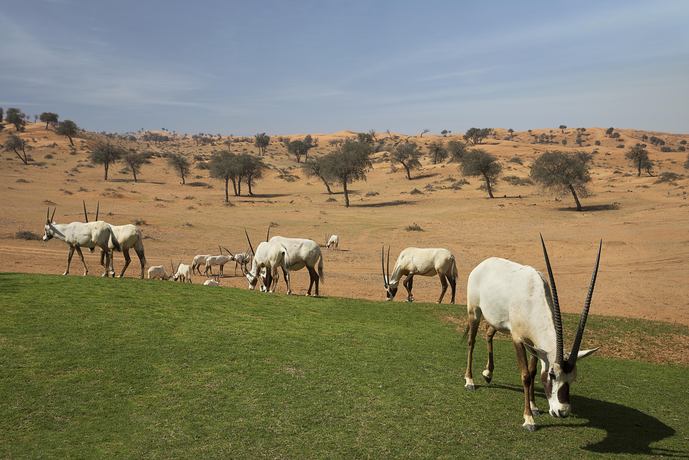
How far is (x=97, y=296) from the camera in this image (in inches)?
479

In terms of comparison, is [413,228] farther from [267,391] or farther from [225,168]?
[225,168]

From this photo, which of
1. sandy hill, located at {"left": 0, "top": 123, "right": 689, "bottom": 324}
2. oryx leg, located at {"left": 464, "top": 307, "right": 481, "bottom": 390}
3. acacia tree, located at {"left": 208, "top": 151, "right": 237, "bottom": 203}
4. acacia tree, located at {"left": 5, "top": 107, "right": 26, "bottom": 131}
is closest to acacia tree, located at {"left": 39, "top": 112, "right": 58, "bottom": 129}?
acacia tree, located at {"left": 5, "top": 107, "right": 26, "bottom": 131}

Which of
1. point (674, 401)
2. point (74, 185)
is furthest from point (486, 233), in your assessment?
point (74, 185)

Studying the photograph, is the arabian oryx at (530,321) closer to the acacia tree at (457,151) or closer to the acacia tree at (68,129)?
the acacia tree at (457,151)

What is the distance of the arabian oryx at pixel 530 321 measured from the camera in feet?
21.4

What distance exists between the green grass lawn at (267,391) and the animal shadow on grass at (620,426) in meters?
0.03

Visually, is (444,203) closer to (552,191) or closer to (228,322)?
(552,191)

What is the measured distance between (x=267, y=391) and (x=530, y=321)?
4217mm

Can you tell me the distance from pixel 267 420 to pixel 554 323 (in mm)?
4300

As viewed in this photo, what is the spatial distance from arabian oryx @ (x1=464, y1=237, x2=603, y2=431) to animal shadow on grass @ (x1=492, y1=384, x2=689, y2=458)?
829mm

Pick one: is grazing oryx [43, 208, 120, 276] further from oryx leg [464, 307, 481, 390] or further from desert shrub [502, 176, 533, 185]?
desert shrub [502, 176, 533, 185]

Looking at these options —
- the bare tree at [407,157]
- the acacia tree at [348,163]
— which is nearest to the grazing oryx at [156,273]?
the acacia tree at [348,163]

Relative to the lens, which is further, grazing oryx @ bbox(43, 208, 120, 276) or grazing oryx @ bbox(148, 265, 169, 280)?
grazing oryx @ bbox(148, 265, 169, 280)

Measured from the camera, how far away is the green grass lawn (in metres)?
6.59
